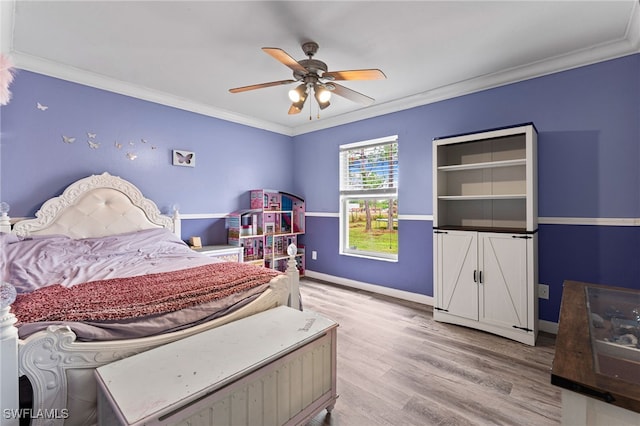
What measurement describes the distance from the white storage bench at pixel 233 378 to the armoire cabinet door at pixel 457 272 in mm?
1729

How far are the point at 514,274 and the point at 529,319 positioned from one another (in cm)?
39

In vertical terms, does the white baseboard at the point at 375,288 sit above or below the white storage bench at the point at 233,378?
below

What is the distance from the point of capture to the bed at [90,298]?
109cm

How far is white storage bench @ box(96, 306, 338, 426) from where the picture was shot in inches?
41.1

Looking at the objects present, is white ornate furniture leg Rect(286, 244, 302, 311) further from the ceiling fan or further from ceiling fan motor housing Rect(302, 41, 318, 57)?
ceiling fan motor housing Rect(302, 41, 318, 57)

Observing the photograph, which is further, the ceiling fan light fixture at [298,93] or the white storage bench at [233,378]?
the ceiling fan light fixture at [298,93]

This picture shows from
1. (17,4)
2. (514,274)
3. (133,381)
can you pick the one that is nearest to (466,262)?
(514,274)

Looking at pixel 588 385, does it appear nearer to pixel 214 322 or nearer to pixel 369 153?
pixel 214 322

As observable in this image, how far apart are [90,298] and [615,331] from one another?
2.34 m

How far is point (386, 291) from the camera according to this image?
3799 millimetres

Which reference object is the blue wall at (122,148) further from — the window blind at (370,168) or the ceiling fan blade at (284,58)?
the ceiling fan blade at (284,58)

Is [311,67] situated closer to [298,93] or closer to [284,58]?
[298,93]

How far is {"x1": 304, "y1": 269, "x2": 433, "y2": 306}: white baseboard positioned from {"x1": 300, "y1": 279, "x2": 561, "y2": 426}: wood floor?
0.48 metres

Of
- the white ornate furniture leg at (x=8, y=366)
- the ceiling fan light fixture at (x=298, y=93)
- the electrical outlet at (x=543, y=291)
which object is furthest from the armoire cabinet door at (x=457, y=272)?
the white ornate furniture leg at (x=8, y=366)
